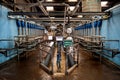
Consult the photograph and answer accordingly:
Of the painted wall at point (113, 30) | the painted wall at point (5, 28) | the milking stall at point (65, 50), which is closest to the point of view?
the milking stall at point (65, 50)

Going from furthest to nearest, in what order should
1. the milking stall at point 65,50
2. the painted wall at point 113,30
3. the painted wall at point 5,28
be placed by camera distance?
the painted wall at point 5,28
the painted wall at point 113,30
the milking stall at point 65,50

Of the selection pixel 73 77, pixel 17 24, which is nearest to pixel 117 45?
pixel 73 77

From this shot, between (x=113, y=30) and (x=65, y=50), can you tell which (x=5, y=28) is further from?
(x=113, y=30)

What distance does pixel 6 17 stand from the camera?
7.78 m

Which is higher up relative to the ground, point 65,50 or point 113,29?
point 113,29

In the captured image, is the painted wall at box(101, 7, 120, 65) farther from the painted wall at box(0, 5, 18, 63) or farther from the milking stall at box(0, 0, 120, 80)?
the painted wall at box(0, 5, 18, 63)

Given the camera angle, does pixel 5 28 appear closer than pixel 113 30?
No

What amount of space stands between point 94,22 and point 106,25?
210 cm

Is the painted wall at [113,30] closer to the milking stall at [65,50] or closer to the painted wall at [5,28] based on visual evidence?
the milking stall at [65,50]

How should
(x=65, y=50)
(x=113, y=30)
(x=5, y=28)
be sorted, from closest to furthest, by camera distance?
(x=65, y=50) → (x=113, y=30) → (x=5, y=28)

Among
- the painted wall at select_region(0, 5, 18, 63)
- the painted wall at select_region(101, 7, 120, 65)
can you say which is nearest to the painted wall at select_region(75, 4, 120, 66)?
the painted wall at select_region(101, 7, 120, 65)

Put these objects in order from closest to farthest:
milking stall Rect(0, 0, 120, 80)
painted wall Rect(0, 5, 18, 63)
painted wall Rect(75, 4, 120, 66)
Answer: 1. milking stall Rect(0, 0, 120, 80)
2. painted wall Rect(75, 4, 120, 66)
3. painted wall Rect(0, 5, 18, 63)

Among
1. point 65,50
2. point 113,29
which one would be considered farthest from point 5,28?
point 113,29

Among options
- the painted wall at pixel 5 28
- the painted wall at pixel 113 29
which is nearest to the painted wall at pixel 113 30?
the painted wall at pixel 113 29
